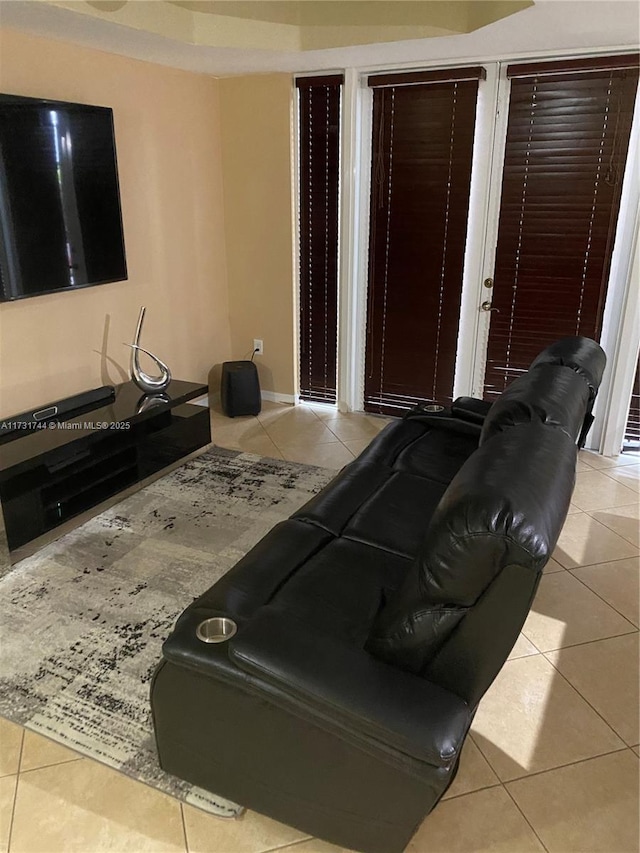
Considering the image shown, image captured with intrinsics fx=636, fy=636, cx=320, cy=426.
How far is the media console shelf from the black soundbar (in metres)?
0.04

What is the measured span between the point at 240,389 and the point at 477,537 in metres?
3.35

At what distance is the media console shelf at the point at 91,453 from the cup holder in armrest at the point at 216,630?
1.47 metres

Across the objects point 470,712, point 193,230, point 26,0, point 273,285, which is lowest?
point 470,712

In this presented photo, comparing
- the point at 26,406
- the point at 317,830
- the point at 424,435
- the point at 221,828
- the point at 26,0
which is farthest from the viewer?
the point at 26,406

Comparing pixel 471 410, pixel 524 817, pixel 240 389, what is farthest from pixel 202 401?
pixel 524 817

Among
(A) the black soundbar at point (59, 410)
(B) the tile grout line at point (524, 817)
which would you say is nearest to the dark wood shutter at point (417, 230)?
(A) the black soundbar at point (59, 410)

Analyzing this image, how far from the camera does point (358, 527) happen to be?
7.07 ft

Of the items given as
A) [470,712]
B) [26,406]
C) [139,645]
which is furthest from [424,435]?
[26,406]

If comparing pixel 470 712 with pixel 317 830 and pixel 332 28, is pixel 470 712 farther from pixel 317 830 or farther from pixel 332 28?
pixel 332 28

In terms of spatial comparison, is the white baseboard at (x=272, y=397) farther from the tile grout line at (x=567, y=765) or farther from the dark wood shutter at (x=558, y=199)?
the tile grout line at (x=567, y=765)

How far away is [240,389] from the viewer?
4.41 metres

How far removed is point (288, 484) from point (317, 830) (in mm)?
2050

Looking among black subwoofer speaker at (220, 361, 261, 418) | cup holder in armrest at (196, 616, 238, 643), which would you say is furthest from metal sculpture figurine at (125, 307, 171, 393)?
cup holder in armrest at (196, 616, 238, 643)

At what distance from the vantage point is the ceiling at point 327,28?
279 cm
